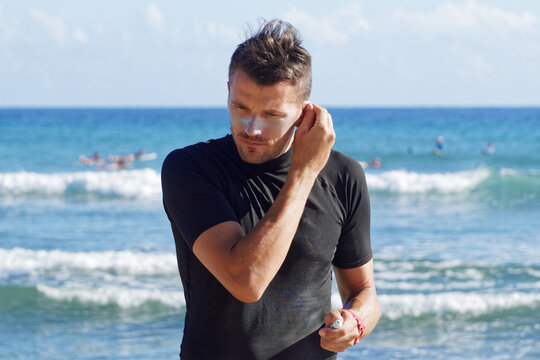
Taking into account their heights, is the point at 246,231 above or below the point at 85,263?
above

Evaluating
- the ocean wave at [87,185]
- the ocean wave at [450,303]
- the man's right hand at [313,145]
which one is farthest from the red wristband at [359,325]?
the ocean wave at [87,185]

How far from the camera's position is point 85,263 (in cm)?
1095

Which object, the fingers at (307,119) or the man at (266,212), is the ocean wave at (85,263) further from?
the fingers at (307,119)

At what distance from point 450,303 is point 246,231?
23.5ft

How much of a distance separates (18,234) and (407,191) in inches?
451

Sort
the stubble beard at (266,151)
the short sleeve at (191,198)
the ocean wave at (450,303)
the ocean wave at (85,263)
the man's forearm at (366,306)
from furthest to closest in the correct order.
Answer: the ocean wave at (85,263), the ocean wave at (450,303), the man's forearm at (366,306), the stubble beard at (266,151), the short sleeve at (191,198)

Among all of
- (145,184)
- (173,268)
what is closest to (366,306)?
(173,268)

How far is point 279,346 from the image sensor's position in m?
2.14

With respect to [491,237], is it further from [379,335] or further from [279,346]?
[279,346]

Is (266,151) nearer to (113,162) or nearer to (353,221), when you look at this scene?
(353,221)

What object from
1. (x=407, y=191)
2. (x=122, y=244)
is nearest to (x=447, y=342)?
(x=122, y=244)

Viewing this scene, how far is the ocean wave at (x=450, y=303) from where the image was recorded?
28.0 ft

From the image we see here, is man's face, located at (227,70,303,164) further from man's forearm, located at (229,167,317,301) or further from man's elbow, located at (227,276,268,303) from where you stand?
man's elbow, located at (227,276,268,303)

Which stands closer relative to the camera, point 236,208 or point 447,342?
point 236,208
